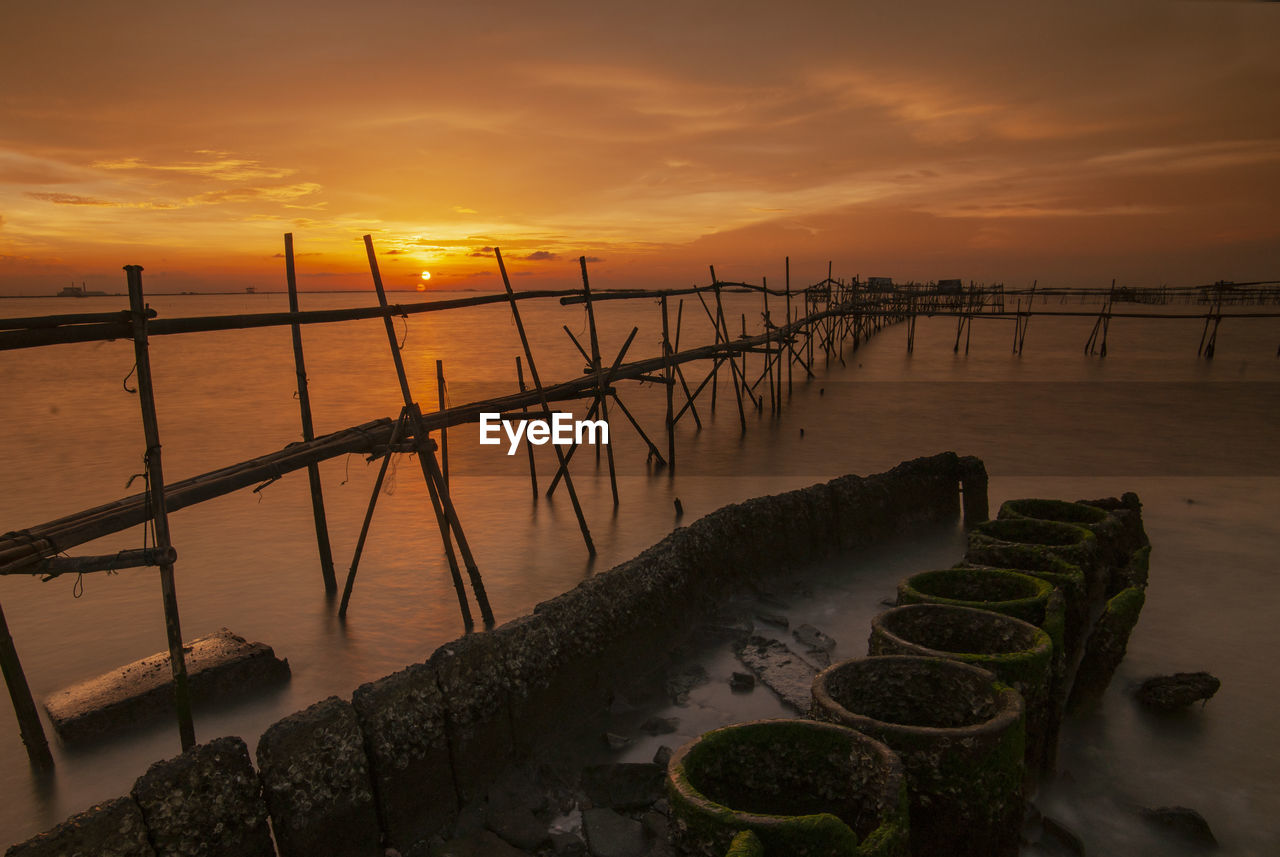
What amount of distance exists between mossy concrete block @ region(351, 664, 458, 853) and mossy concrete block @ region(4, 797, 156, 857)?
0.86 m

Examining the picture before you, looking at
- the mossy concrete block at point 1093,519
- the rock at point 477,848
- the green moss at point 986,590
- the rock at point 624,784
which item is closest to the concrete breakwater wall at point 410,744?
the rock at point 477,848

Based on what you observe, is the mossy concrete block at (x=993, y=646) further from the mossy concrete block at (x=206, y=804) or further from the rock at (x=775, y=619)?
the mossy concrete block at (x=206, y=804)

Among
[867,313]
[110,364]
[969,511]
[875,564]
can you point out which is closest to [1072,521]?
[875,564]

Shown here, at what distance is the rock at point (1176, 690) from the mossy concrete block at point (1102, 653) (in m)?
0.42

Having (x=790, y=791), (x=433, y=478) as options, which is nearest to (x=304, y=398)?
(x=433, y=478)

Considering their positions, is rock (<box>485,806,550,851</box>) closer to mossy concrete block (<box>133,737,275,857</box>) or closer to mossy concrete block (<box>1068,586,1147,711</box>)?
mossy concrete block (<box>133,737,275,857</box>)

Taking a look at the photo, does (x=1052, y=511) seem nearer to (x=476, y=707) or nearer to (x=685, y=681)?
(x=685, y=681)

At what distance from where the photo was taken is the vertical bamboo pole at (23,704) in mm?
4258

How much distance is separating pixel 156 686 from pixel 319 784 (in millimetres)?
2996

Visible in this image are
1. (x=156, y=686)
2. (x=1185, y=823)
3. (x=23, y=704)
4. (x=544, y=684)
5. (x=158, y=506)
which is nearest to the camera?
(x=1185, y=823)

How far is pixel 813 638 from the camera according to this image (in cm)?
584

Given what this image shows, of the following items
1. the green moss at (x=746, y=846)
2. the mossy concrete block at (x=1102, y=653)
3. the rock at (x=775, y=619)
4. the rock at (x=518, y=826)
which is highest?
the green moss at (x=746, y=846)

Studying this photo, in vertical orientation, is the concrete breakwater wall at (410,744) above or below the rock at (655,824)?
above

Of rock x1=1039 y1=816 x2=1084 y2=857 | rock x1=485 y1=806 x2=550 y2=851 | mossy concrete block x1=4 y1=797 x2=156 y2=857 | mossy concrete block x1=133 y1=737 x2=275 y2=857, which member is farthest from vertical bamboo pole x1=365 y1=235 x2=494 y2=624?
rock x1=1039 y1=816 x2=1084 y2=857
